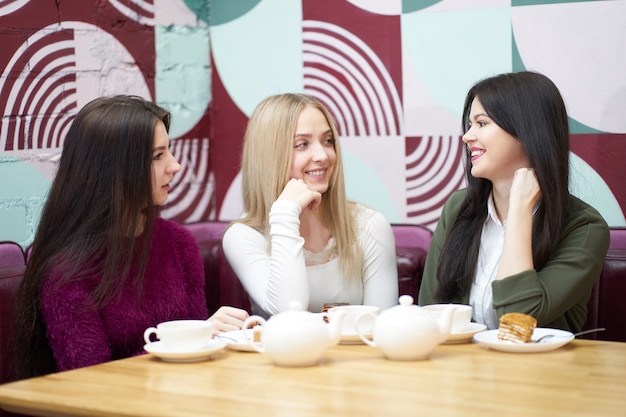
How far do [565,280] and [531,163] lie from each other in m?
0.36

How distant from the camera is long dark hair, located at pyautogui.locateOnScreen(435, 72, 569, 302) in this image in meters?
2.48

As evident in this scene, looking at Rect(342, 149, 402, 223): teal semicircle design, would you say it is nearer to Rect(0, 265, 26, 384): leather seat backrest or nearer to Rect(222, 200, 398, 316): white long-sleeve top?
Rect(222, 200, 398, 316): white long-sleeve top

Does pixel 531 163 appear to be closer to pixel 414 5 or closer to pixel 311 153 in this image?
pixel 311 153

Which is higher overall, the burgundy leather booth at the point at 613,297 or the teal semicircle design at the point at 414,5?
the teal semicircle design at the point at 414,5

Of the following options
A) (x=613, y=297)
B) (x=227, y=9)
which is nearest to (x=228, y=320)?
(x=613, y=297)

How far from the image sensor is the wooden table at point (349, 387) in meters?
1.52

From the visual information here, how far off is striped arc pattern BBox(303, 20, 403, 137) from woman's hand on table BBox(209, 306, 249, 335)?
→ 1.46 m

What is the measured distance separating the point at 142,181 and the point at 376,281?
31.7 inches

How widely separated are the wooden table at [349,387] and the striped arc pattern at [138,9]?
1840 millimetres

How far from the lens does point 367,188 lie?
11.8 feet

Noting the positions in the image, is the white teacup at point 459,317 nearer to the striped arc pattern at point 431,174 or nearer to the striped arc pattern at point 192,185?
the striped arc pattern at point 431,174

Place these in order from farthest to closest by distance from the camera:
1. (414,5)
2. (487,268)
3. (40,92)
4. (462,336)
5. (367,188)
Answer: (367,188) → (414,5) → (40,92) → (487,268) → (462,336)

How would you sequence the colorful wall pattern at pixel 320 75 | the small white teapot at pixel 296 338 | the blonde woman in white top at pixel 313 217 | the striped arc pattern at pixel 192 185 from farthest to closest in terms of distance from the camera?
the striped arc pattern at pixel 192 185 → the colorful wall pattern at pixel 320 75 → the blonde woman in white top at pixel 313 217 → the small white teapot at pixel 296 338

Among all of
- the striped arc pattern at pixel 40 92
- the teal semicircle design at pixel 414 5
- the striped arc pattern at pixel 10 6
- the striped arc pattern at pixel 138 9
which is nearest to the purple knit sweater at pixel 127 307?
the striped arc pattern at pixel 40 92
